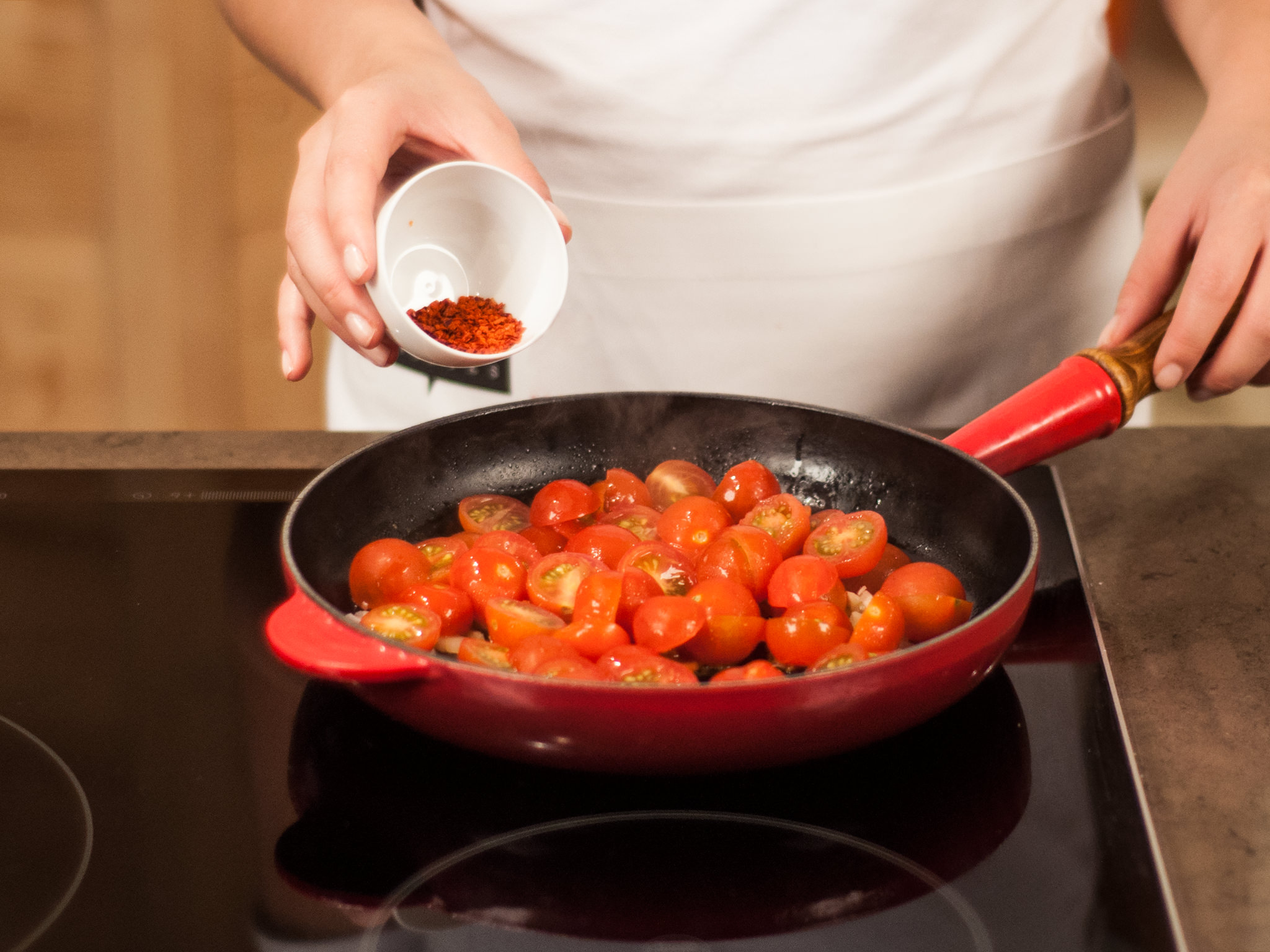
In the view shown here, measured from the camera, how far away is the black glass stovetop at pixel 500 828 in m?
0.53

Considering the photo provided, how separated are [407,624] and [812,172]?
0.73m

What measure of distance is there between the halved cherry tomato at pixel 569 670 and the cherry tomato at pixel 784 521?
0.21 meters

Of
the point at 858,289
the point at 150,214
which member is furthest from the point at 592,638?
the point at 150,214

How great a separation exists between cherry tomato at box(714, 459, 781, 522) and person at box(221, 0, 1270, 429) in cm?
39

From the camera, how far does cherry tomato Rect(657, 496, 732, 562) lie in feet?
2.66

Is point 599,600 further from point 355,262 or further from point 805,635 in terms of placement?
point 355,262

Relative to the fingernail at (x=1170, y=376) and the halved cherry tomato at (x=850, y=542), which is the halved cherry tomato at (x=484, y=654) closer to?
the halved cherry tomato at (x=850, y=542)

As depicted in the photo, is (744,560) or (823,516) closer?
(744,560)

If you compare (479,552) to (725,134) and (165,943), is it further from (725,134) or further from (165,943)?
(725,134)

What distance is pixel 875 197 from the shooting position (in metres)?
1.19

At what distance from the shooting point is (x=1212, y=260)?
0.88 metres

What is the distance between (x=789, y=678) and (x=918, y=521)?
36 centimetres

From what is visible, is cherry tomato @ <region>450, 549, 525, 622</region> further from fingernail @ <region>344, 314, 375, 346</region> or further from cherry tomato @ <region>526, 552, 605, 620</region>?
fingernail @ <region>344, 314, 375, 346</region>

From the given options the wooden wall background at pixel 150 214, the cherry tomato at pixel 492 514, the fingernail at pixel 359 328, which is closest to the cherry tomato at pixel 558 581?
the cherry tomato at pixel 492 514
